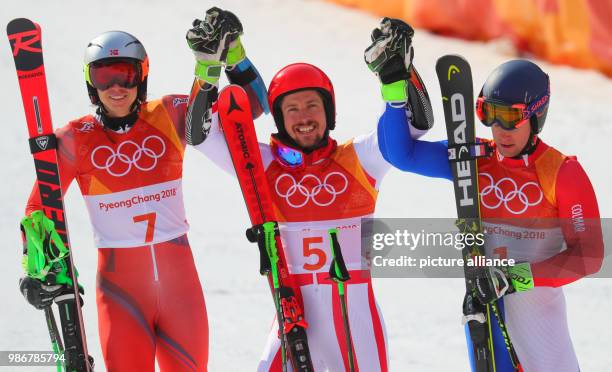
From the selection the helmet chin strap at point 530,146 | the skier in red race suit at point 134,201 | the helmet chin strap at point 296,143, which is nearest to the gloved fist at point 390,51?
the helmet chin strap at point 296,143

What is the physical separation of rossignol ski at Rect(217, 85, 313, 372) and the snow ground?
2169 mm

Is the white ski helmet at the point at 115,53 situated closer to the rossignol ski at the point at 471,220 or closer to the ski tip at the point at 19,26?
the ski tip at the point at 19,26

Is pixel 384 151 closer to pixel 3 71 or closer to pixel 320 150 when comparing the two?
pixel 320 150

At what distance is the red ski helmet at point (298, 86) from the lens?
489 cm

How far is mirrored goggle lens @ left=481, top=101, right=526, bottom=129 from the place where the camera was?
180 inches

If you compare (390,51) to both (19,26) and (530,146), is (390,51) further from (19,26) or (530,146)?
(19,26)

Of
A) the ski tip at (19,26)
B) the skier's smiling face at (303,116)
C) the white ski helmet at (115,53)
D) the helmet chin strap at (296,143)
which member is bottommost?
the helmet chin strap at (296,143)

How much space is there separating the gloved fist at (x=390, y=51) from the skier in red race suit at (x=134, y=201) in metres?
1.11

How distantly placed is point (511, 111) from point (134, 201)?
1.83 meters

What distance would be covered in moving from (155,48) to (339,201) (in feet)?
27.5

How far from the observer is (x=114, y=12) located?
45.2ft

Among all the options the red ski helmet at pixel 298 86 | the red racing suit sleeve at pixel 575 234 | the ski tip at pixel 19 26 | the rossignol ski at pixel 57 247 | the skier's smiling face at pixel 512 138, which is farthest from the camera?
the ski tip at pixel 19 26

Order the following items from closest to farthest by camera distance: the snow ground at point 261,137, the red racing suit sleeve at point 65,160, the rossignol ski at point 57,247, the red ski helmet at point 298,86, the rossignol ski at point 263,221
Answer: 1. the rossignol ski at point 263,221
2. the red ski helmet at point 298,86
3. the rossignol ski at point 57,247
4. the red racing suit sleeve at point 65,160
5. the snow ground at point 261,137

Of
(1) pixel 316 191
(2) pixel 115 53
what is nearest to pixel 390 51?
(1) pixel 316 191
